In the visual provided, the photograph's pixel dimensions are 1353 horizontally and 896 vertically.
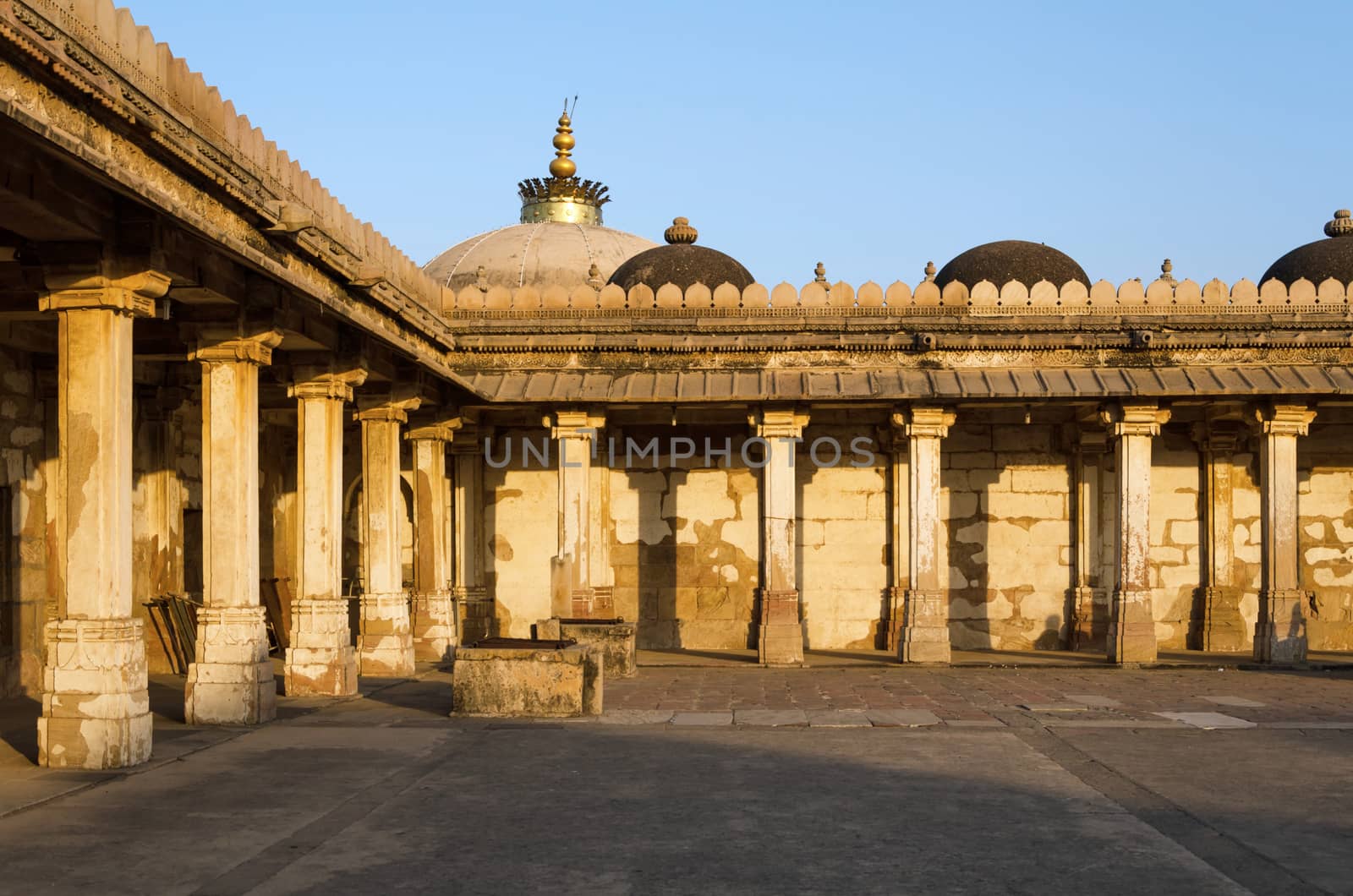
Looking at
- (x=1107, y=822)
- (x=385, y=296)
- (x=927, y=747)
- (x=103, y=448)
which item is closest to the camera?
(x=1107, y=822)

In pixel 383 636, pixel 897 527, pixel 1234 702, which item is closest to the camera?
pixel 1234 702

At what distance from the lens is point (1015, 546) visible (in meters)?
19.6

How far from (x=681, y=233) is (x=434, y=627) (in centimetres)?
771

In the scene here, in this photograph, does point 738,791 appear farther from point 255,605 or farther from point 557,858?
point 255,605

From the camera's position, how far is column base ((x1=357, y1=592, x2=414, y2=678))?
1517 cm

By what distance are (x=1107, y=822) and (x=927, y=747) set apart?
274 centimetres

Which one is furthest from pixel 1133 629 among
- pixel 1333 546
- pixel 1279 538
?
pixel 1333 546

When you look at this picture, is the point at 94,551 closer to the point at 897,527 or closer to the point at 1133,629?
the point at 1133,629

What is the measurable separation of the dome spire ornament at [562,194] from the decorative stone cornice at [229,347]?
20.3 m

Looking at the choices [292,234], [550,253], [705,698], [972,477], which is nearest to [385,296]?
[292,234]

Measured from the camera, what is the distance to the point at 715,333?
58.1 feet

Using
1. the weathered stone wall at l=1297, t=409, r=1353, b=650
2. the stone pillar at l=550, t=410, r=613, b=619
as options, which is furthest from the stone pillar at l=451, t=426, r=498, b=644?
the weathered stone wall at l=1297, t=409, r=1353, b=650

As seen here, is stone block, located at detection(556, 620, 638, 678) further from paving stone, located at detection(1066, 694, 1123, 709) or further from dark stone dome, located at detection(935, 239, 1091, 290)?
dark stone dome, located at detection(935, 239, 1091, 290)

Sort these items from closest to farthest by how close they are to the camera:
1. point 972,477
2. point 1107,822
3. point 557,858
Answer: point 557,858 → point 1107,822 → point 972,477
